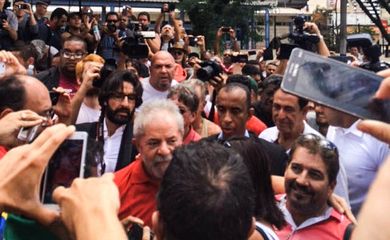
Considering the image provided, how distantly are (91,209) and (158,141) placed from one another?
6.60ft

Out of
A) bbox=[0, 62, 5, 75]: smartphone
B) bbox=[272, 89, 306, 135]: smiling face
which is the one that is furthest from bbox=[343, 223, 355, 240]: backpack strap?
bbox=[0, 62, 5, 75]: smartphone

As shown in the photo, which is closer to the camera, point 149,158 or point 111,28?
point 149,158

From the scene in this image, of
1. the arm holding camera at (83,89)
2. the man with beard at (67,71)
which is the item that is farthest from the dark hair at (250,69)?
the arm holding camera at (83,89)

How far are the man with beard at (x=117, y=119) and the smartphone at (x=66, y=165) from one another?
2.35 meters

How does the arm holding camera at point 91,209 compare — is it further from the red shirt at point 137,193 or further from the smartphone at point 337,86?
the red shirt at point 137,193

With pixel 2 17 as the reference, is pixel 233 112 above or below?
below

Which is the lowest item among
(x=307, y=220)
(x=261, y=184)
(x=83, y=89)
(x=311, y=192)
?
(x=307, y=220)

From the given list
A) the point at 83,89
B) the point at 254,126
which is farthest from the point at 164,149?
the point at 254,126

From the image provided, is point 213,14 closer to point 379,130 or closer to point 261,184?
point 261,184

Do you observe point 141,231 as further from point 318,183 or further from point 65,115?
point 65,115

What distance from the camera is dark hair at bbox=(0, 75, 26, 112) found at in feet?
9.63

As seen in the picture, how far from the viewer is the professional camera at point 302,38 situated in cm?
604

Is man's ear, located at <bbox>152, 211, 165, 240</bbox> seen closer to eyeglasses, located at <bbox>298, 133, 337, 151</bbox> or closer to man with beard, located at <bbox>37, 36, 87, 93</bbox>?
eyeglasses, located at <bbox>298, 133, 337, 151</bbox>

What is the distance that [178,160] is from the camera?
1868mm
